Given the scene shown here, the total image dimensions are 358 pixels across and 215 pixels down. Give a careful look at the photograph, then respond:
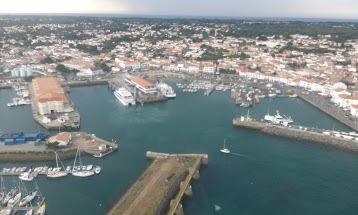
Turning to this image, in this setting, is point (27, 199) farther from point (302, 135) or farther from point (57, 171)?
point (302, 135)

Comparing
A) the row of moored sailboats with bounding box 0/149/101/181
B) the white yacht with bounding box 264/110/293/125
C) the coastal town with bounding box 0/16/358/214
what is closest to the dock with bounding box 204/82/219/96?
the coastal town with bounding box 0/16/358/214

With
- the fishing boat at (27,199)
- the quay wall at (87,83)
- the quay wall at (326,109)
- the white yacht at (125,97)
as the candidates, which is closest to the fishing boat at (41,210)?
the fishing boat at (27,199)

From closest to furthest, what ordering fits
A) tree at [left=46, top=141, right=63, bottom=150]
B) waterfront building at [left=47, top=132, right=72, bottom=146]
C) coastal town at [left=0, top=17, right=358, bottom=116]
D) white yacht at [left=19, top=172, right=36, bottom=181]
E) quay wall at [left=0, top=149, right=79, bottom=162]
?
1. white yacht at [left=19, top=172, right=36, bottom=181]
2. quay wall at [left=0, top=149, right=79, bottom=162]
3. tree at [left=46, top=141, right=63, bottom=150]
4. waterfront building at [left=47, top=132, right=72, bottom=146]
5. coastal town at [left=0, top=17, right=358, bottom=116]

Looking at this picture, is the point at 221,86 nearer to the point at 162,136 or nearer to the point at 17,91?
the point at 162,136

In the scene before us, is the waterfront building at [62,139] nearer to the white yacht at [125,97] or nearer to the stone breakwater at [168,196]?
the stone breakwater at [168,196]

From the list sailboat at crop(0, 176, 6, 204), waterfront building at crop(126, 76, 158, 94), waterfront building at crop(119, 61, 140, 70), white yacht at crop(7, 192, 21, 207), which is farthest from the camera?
waterfront building at crop(119, 61, 140, 70)

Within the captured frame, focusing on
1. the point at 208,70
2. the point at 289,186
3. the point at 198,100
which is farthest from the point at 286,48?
the point at 289,186

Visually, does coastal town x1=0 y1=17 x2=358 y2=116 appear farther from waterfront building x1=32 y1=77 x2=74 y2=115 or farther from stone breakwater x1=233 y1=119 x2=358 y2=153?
waterfront building x1=32 y1=77 x2=74 y2=115

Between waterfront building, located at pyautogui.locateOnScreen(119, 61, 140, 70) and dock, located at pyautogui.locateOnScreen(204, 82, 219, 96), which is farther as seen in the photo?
waterfront building, located at pyautogui.locateOnScreen(119, 61, 140, 70)
